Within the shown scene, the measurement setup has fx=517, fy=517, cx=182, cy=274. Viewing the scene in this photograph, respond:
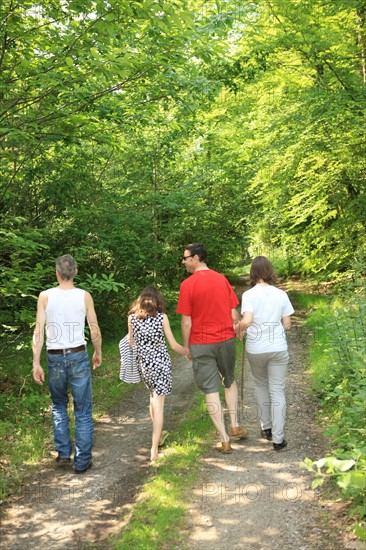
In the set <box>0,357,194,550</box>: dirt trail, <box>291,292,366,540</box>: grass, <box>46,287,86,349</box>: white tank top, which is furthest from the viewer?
<box>46,287,86,349</box>: white tank top

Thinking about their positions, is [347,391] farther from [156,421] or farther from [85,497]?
[85,497]

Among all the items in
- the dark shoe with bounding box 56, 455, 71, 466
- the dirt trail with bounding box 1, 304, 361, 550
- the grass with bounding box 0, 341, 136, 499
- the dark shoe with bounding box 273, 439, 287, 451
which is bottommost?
the dirt trail with bounding box 1, 304, 361, 550

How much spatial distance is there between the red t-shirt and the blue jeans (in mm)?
1206

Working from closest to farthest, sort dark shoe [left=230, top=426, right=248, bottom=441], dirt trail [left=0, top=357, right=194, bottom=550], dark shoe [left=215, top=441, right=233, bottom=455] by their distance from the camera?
dirt trail [left=0, top=357, right=194, bottom=550]
dark shoe [left=215, top=441, right=233, bottom=455]
dark shoe [left=230, top=426, right=248, bottom=441]

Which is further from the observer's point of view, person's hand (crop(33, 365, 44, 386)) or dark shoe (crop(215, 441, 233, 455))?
dark shoe (crop(215, 441, 233, 455))

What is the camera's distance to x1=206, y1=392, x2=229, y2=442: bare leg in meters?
5.53

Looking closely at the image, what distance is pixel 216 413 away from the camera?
18.1 feet

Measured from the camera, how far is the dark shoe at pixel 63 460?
5516mm

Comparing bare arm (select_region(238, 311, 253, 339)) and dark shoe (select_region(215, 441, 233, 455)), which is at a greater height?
bare arm (select_region(238, 311, 253, 339))

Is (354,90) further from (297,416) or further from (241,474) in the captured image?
(241,474)

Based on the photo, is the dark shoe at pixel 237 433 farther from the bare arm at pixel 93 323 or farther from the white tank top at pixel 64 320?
the white tank top at pixel 64 320

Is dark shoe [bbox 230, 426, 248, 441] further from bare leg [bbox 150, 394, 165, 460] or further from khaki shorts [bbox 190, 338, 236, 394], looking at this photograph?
bare leg [bbox 150, 394, 165, 460]

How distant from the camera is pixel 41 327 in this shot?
5340 millimetres

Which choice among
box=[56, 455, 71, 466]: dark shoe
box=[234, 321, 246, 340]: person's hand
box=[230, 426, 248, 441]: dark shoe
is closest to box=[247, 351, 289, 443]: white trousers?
box=[234, 321, 246, 340]: person's hand
